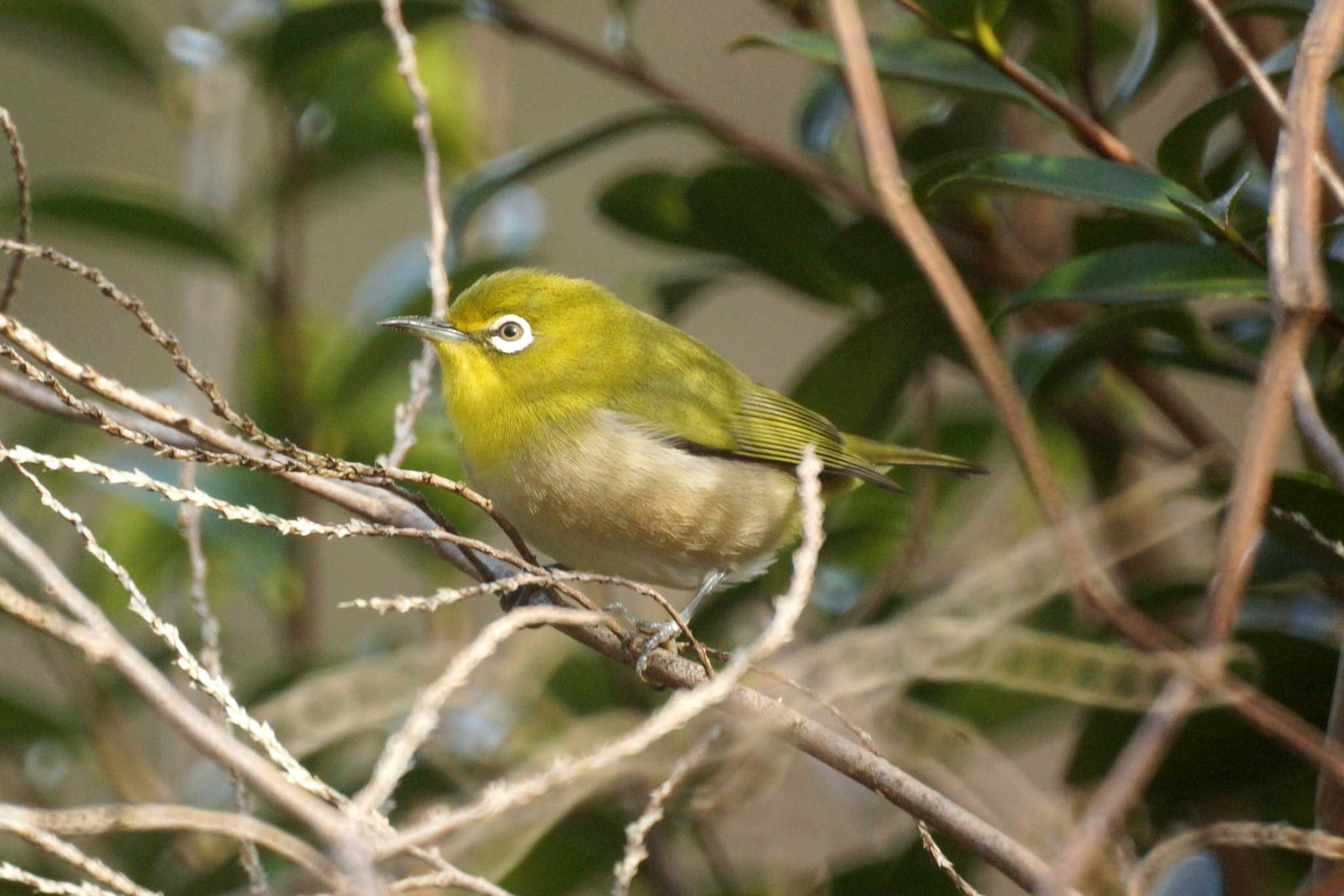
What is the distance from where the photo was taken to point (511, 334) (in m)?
2.95

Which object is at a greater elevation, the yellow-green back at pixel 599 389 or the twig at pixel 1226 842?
the twig at pixel 1226 842

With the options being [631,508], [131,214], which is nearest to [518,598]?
[631,508]

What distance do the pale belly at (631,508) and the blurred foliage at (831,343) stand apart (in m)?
0.21

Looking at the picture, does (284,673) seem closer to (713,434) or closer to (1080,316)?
→ (713,434)

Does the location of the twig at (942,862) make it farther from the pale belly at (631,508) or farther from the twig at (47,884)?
the pale belly at (631,508)

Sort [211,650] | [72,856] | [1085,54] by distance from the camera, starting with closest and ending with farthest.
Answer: [72,856], [211,650], [1085,54]

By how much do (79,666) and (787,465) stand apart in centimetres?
173

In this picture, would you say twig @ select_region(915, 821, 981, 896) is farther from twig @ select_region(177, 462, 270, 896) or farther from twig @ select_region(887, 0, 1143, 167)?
twig @ select_region(887, 0, 1143, 167)

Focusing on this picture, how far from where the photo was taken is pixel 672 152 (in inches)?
293

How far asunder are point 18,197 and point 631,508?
49.0 inches

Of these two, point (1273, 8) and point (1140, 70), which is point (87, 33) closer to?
point (1140, 70)

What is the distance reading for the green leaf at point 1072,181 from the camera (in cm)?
191

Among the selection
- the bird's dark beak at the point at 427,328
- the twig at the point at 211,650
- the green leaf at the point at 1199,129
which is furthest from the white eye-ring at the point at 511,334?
the green leaf at the point at 1199,129

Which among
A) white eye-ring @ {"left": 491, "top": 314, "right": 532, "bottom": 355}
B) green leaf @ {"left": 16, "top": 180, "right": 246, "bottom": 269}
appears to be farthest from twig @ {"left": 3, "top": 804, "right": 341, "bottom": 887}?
green leaf @ {"left": 16, "top": 180, "right": 246, "bottom": 269}
